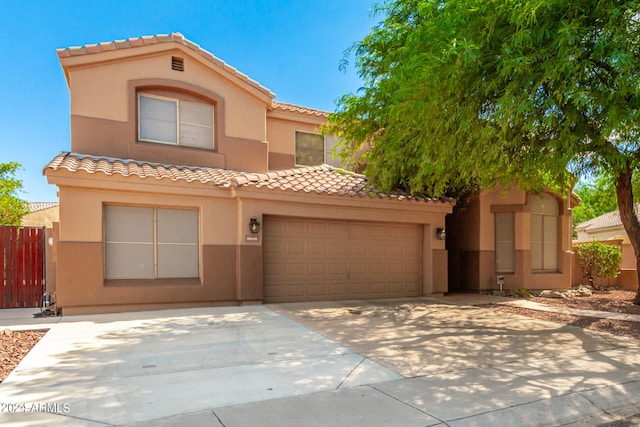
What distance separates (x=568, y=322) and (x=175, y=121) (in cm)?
1186

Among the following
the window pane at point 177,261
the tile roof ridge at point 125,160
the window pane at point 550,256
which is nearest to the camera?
the window pane at point 177,261

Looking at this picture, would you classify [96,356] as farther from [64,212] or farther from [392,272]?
[392,272]

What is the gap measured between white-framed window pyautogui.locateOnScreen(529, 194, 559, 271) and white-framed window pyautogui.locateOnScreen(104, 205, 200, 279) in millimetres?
12138

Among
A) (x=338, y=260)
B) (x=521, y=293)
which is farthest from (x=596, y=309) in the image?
(x=338, y=260)

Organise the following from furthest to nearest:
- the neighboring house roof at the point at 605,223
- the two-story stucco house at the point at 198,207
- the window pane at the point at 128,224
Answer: the neighboring house roof at the point at 605,223, the window pane at the point at 128,224, the two-story stucco house at the point at 198,207

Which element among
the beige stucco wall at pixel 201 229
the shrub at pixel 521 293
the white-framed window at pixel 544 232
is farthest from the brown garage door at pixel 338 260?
the white-framed window at pixel 544 232

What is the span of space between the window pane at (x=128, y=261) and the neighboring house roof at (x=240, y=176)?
72.7 inches

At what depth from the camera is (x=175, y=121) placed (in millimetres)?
11570

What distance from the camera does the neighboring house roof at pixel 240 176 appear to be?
9361 mm

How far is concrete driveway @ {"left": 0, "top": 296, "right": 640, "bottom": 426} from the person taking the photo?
3926 millimetres

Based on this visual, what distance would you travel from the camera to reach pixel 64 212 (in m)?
8.92

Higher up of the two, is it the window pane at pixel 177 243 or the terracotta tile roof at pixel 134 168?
the terracotta tile roof at pixel 134 168

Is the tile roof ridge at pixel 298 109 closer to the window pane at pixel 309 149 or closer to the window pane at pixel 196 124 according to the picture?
the window pane at pixel 309 149

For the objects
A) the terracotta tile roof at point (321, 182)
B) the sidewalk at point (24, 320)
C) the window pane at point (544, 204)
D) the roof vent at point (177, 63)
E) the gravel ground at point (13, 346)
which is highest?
the roof vent at point (177, 63)
